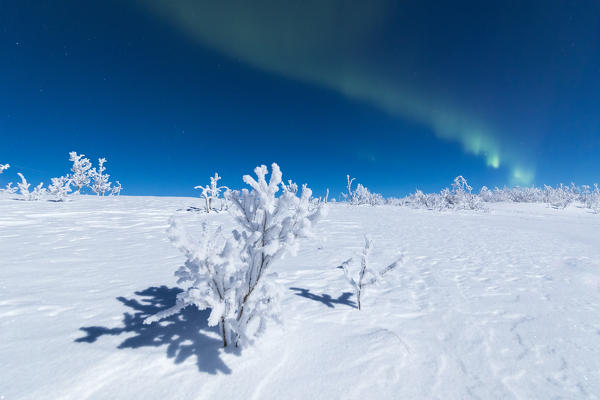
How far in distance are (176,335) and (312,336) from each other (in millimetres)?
1364

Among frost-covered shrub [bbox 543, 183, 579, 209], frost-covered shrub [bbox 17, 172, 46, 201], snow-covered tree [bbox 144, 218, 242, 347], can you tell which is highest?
frost-covered shrub [bbox 543, 183, 579, 209]

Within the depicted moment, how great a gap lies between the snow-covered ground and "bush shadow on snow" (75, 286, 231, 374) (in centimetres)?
1

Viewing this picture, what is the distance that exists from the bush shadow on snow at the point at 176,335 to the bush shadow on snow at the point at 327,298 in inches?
57.7

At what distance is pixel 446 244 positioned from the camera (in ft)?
25.3

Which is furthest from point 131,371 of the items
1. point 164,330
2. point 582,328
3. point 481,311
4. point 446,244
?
point 446,244

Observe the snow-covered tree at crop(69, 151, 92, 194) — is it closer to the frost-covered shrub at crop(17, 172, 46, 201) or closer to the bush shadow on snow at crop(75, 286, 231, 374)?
the frost-covered shrub at crop(17, 172, 46, 201)

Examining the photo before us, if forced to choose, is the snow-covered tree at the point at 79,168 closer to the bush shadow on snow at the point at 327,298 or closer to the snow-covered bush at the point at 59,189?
the snow-covered bush at the point at 59,189

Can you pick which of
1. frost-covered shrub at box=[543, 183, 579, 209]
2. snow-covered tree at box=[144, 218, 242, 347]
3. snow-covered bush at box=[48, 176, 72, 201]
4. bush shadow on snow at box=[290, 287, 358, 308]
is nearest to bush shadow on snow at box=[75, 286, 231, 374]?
snow-covered tree at box=[144, 218, 242, 347]

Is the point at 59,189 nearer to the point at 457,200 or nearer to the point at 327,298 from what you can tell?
the point at 327,298

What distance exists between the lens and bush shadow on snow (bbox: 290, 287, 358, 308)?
3.48m

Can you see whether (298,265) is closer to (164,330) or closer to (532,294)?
(164,330)

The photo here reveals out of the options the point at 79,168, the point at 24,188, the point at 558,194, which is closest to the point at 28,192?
the point at 24,188

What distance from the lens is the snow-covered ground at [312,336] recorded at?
1922mm

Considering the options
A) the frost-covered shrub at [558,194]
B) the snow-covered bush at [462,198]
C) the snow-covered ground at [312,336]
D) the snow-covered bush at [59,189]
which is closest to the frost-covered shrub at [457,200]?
the snow-covered bush at [462,198]
